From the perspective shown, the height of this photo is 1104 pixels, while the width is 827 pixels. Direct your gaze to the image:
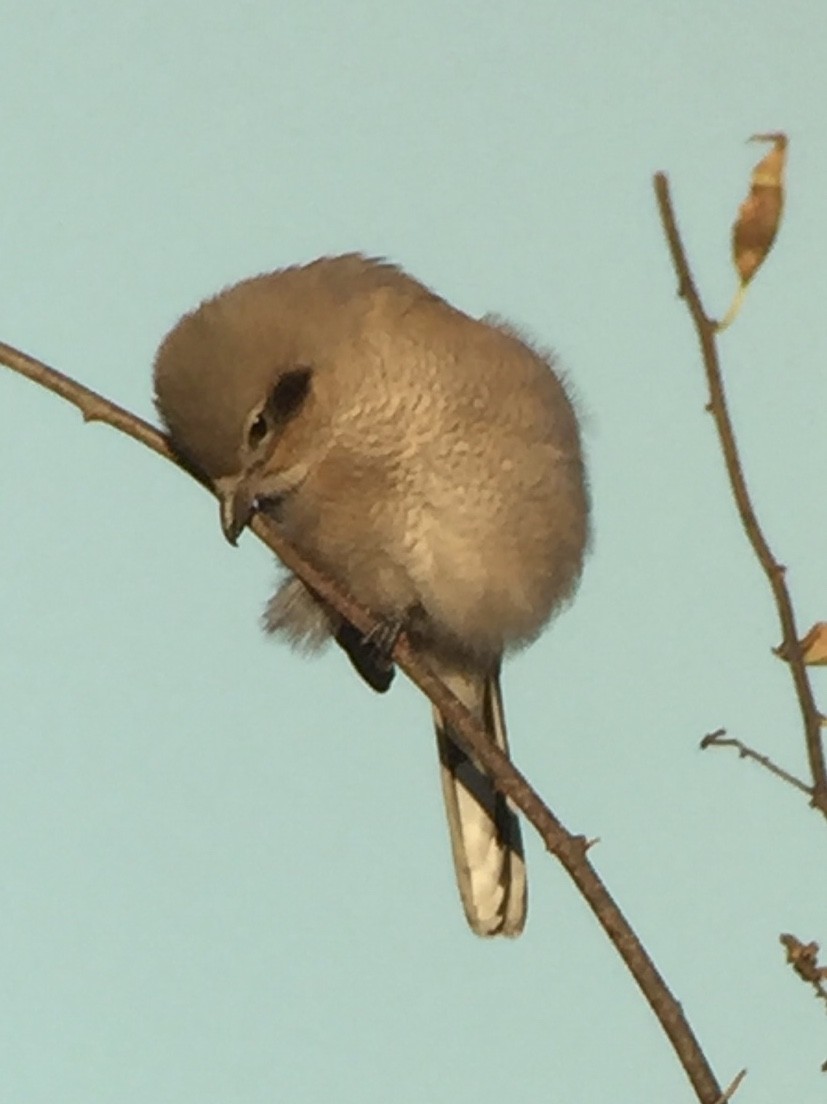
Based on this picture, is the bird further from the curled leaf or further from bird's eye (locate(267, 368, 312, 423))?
the curled leaf

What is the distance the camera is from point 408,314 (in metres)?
3.06

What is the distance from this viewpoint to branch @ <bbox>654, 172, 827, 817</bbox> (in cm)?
132

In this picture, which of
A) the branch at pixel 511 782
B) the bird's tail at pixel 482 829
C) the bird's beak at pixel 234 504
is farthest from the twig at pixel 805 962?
the bird's tail at pixel 482 829

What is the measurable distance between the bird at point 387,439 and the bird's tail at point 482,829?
397 mm

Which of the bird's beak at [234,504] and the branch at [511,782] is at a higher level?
the bird's beak at [234,504]

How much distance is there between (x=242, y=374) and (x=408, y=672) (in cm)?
82

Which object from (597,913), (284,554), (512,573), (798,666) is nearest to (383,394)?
(512,573)

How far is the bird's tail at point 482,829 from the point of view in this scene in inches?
138

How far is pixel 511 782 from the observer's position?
194 centimetres

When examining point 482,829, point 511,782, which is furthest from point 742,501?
point 482,829

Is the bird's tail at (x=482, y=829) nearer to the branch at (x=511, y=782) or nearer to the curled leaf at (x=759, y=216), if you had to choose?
the branch at (x=511, y=782)

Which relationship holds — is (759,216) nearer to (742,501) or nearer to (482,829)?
(742,501)

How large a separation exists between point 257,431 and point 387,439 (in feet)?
0.70

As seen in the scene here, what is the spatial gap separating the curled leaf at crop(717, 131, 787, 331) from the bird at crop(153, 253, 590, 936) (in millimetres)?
1379
